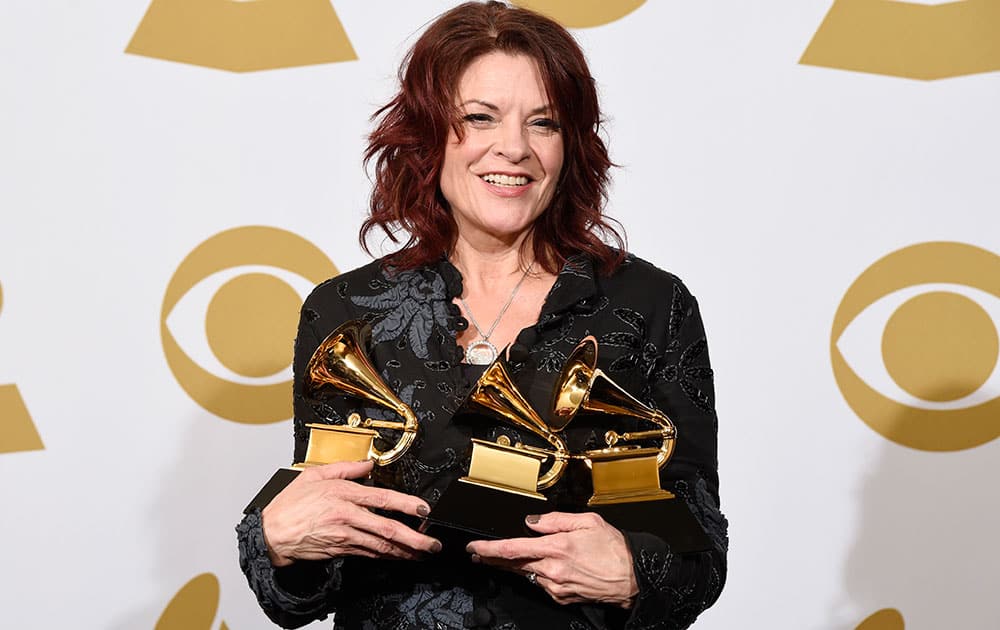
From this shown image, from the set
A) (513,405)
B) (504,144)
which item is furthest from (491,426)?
(504,144)

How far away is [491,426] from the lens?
1.62 meters

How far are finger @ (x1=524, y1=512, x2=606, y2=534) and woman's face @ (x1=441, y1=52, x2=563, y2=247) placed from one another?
0.49 m

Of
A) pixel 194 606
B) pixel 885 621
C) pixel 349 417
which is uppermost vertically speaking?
pixel 349 417

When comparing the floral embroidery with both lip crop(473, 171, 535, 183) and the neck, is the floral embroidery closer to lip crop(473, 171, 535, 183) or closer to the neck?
the neck

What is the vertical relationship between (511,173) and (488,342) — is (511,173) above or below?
above

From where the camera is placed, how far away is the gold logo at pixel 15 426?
2635 millimetres

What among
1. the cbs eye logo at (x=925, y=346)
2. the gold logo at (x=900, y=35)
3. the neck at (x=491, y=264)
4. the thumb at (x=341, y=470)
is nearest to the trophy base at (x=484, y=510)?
the thumb at (x=341, y=470)

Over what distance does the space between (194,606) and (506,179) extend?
1465 millimetres

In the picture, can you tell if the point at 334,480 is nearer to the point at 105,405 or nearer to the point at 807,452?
the point at 105,405

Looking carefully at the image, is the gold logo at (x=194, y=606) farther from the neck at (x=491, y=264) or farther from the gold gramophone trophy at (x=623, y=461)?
the gold gramophone trophy at (x=623, y=461)

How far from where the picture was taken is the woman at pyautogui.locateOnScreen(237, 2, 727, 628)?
58.1 inches

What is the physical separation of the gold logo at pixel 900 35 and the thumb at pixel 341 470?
1656 millimetres

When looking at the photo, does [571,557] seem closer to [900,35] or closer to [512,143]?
[512,143]

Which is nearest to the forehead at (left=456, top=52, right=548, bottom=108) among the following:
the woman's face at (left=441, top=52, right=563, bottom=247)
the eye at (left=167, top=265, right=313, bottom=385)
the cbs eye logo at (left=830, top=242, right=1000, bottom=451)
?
the woman's face at (left=441, top=52, right=563, bottom=247)
